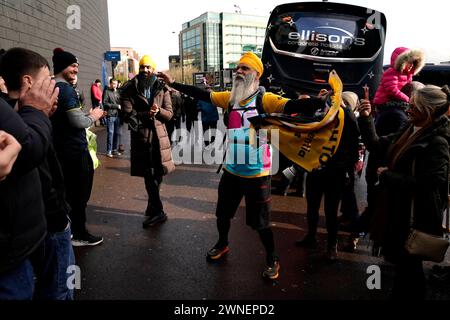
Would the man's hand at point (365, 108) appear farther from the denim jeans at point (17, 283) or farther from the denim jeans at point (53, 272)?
the denim jeans at point (17, 283)

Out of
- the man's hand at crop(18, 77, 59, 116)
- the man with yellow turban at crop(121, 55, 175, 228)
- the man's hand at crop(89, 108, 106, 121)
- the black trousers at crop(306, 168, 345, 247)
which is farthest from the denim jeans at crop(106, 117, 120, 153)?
the man's hand at crop(18, 77, 59, 116)

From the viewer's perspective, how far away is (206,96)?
3770 millimetres

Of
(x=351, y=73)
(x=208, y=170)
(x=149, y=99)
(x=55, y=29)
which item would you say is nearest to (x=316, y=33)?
(x=351, y=73)

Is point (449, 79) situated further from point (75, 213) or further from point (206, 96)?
point (75, 213)

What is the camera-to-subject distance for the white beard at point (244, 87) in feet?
10.9

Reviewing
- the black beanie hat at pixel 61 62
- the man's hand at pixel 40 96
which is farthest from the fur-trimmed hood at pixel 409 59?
the man's hand at pixel 40 96

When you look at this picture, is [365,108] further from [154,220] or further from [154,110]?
[154,220]

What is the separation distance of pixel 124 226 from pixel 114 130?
5.48m

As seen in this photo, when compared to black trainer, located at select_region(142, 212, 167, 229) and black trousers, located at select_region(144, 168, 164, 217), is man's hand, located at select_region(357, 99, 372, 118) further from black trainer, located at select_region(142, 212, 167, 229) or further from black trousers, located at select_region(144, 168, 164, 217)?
black trainer, located at select_region(142, 212, 167, 229)

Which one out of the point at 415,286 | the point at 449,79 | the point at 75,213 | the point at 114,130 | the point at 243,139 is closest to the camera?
the point at 415,286

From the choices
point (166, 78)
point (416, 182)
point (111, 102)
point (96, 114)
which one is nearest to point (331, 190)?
point (416, 182)

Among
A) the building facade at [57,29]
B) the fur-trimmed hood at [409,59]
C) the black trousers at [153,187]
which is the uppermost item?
the building facade at [57,29]

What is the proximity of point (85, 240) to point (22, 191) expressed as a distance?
8.85 ft

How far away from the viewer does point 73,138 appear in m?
3.60
